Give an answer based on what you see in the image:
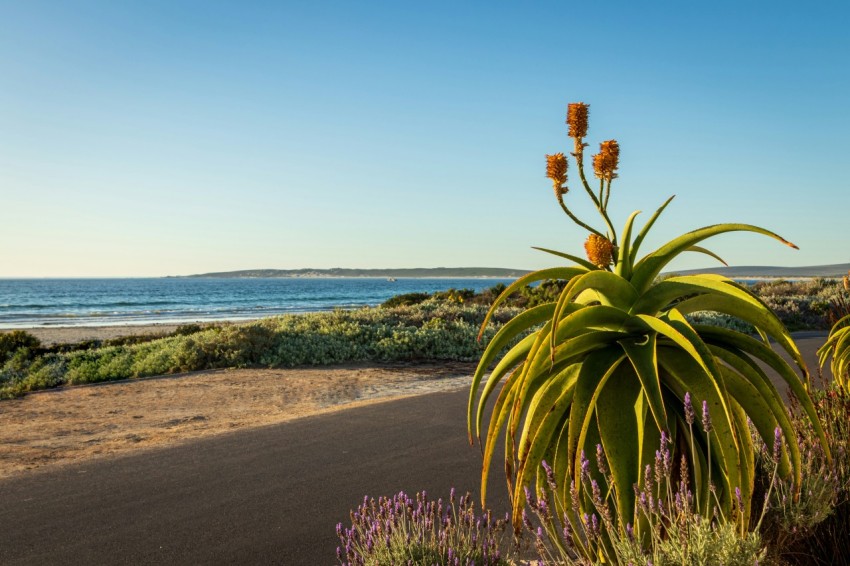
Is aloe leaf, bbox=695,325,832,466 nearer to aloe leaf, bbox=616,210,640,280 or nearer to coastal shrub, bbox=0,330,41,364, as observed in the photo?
aloe leaf, bbox=616,210,640,280

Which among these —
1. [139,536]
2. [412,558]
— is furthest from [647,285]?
[139,536]

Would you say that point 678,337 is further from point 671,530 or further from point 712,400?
point 671,530

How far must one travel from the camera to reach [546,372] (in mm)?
2883

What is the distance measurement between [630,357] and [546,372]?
1.68 feet

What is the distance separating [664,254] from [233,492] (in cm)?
388

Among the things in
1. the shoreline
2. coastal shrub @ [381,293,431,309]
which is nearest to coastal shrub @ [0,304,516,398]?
coastal shrub @ [381,293,431,309]

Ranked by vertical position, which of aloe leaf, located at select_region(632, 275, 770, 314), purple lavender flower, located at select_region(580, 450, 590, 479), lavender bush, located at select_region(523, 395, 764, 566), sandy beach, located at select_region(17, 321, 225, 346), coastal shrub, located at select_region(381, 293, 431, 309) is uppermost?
aloe leaf, located at select_region(632, 275, 770, 314)

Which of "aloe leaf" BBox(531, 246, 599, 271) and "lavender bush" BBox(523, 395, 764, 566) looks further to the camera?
"aloe leaf" BBox(531, 246, 599, 271)

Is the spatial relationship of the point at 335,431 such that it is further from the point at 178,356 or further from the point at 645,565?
the point at 178,356

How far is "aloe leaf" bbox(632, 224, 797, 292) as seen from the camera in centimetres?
261

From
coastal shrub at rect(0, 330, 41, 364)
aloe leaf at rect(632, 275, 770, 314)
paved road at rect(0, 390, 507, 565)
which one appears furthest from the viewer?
coastal shrub at rect(0, 330, 41, 364)

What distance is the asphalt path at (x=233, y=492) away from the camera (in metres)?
3.89

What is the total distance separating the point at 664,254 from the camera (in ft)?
9.00

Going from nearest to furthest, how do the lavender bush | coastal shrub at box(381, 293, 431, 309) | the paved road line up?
1. the lavender bush
2. the paved road
3. coastal shrub at box(381, 293, 431, 309)
